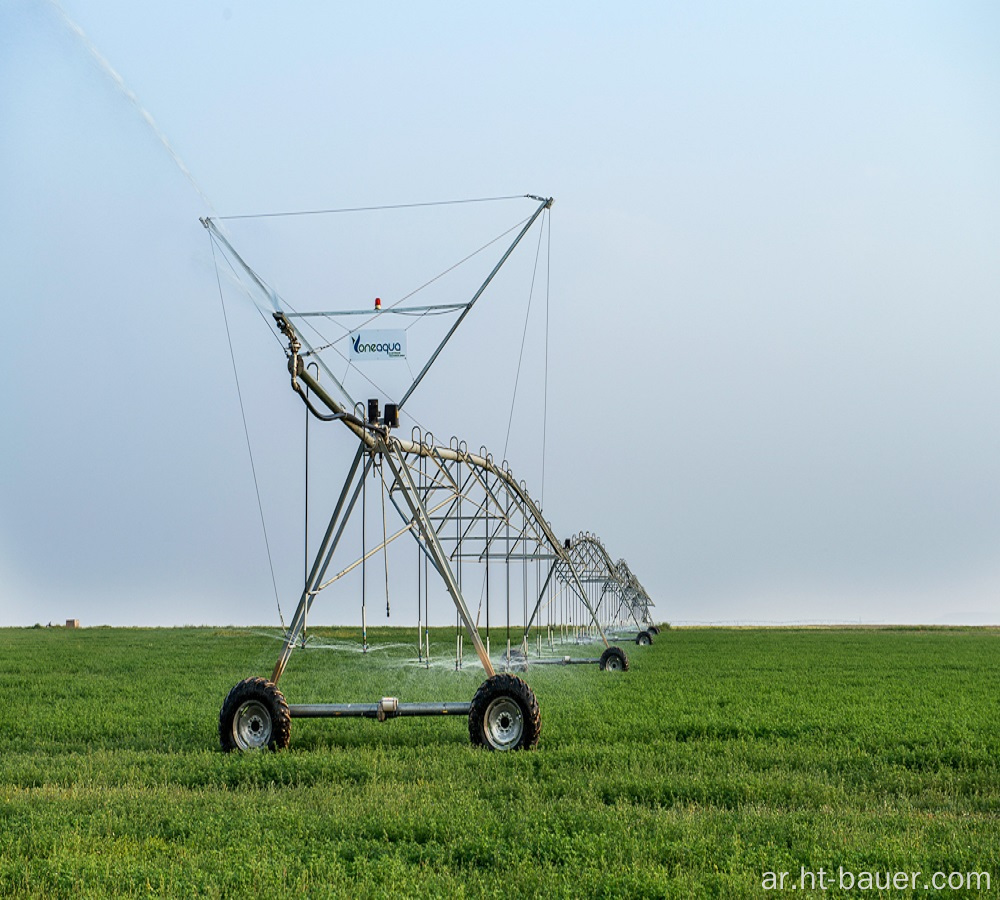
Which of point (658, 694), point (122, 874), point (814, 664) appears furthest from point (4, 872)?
point (814, 664)

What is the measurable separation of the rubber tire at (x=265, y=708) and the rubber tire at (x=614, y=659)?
17.1 meters

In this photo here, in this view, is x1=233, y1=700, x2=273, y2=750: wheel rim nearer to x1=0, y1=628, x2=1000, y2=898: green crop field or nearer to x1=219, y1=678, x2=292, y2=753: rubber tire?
x1=219, y1=678, x2=292, y2=753: rubber tire

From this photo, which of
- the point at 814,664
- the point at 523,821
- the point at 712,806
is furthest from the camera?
the point at 814,664

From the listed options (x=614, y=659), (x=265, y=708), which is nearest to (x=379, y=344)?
(x=265, y=708)

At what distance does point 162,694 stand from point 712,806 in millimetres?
16981

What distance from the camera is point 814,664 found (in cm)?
3600

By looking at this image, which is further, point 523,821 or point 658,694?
point 658,694

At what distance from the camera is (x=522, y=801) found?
1065cm

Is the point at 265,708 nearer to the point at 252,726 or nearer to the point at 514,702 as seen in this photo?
the point at 252,726

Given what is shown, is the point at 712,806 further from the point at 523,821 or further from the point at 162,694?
the point at 162,694

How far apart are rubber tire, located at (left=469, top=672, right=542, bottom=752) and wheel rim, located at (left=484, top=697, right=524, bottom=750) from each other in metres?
0.02

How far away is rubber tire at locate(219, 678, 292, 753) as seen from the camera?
1431 cm

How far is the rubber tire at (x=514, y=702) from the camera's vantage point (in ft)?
46.6

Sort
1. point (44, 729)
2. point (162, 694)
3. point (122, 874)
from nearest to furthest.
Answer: point (122, 874), point (44, 729), point (162, 694)
